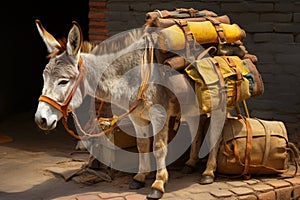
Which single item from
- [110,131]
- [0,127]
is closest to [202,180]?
[110,131]

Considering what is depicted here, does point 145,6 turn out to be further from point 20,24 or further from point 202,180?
point 20,24

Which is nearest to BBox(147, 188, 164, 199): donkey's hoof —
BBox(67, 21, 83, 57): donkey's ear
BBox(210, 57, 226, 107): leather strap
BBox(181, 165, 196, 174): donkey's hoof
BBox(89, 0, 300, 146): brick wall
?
BBox(181, 165, 196, 174): donkey's hoof

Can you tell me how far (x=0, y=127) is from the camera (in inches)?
295

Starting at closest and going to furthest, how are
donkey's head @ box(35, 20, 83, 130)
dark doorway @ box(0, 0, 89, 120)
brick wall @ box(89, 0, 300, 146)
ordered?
1. donkey's head @ box(35, 20, 83, 130)
2. brick wall @ box(89, 0, 300, 146)
3. dark doorway @ box(0, 0, 89, 120)

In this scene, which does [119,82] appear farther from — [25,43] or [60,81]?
[25,43]

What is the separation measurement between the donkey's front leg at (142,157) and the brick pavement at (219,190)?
76mm

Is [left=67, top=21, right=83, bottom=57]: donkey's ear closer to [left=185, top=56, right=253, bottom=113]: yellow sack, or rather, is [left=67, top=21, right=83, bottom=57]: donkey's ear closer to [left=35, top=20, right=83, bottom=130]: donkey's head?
[left=35, top=20, right=83, bottom=130]: donkey's head

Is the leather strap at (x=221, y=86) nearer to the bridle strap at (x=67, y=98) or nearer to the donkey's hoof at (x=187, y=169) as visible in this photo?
the donkey's hoof at (x=187, y=169)

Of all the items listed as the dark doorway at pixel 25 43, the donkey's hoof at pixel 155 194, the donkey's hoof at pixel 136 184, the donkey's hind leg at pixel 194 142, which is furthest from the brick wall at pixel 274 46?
the dark doorway at pixel 25 43

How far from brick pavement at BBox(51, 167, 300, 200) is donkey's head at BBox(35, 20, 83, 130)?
2.44ft

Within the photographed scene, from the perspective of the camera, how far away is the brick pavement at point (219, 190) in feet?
14.4

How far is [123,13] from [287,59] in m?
1.96

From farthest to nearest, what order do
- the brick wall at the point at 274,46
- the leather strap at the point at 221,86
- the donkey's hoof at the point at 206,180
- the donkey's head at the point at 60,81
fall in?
the brick wall at the point at 274,46 → the donkey's hoof at the point at 206,180 → the leather strap at the point at 221,86 → the donkey's head at the point at 60,81

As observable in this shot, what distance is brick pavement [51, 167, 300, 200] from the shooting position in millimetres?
4383
